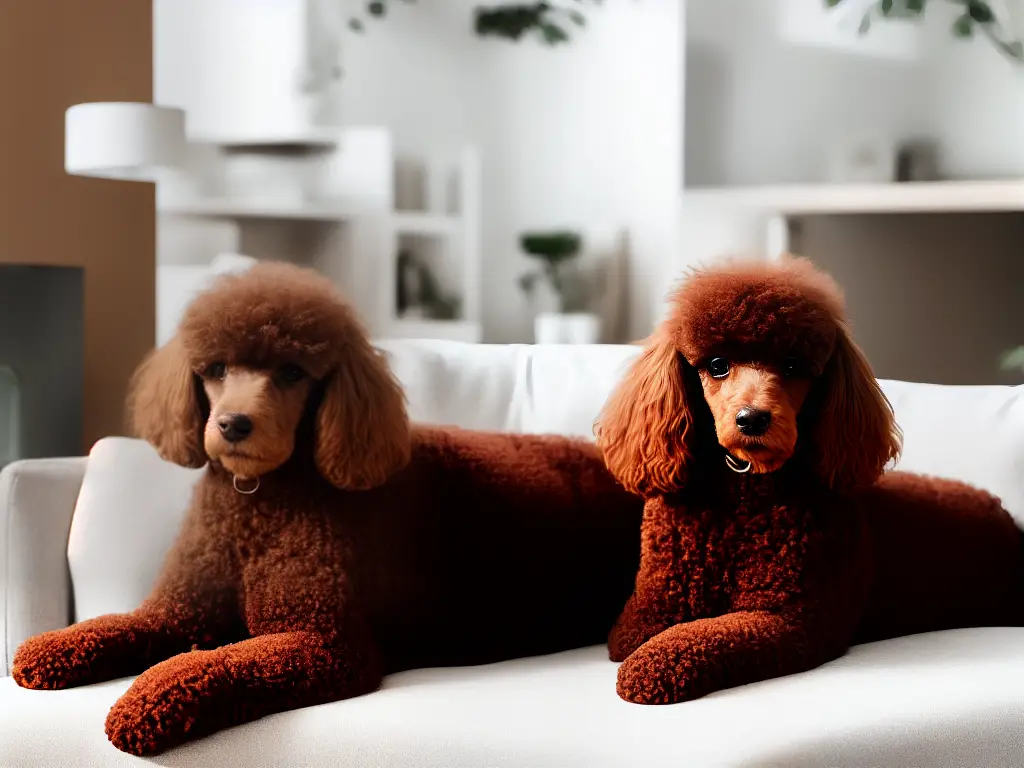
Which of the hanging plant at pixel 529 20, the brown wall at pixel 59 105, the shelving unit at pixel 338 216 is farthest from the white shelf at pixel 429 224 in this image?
the brown wall at pixel 59 105

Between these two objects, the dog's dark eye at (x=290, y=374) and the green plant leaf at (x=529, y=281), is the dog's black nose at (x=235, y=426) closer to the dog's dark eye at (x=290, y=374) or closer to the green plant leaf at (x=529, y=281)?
the dog's dark eye at (x=290, y=374)

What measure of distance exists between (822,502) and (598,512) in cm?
22

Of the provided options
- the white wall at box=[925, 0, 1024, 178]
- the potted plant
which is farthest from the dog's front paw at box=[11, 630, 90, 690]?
the white wall at box=[925, 0, 1024, 178]

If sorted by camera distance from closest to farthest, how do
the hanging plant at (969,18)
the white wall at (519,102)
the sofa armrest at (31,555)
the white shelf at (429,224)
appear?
1. the sofa armrest at (31,555)
2. the white shelf at (429,224)
3. the white wall at (519,102)
4. the hanging plant at (969,18)

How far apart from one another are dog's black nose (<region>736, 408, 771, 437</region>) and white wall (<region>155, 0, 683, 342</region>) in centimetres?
112

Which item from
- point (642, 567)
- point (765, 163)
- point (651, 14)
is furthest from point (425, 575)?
point (651, 14)

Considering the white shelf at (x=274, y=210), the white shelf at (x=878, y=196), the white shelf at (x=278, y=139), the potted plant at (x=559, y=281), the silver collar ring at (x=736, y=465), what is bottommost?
the silver collar ring at (x=736, y=465)

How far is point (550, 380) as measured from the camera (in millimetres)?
1210

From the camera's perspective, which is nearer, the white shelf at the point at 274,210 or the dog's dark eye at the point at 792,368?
the dog's dark eye at the point at 792,368

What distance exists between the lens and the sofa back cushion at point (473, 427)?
114cm

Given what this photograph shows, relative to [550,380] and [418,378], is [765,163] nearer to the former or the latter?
[550,380]

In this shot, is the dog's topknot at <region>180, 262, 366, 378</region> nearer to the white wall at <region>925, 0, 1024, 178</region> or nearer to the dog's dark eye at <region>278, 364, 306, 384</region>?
the dog's dark eye at <region>278, 364, 306, 384</region>

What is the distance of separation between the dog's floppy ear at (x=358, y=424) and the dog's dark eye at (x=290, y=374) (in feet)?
0.09

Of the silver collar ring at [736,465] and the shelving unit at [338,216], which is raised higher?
the shelving unit at [338,216]
